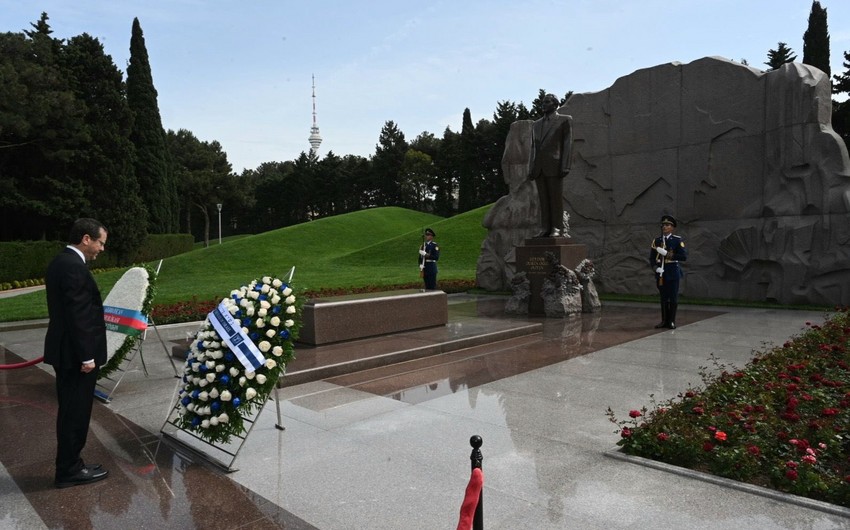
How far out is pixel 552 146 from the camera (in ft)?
38.1

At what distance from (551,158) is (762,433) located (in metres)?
8.24

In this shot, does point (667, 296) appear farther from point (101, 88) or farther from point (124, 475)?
point (101, 88)

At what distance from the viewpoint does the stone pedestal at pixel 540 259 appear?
11648 millimetres

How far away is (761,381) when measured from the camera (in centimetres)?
552

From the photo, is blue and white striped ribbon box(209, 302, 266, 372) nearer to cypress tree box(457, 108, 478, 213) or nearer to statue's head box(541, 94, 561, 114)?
statue's head box(541, 94, 561, 114)

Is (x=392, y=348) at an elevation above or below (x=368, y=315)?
below

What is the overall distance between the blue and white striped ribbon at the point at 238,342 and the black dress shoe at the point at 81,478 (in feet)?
3.89

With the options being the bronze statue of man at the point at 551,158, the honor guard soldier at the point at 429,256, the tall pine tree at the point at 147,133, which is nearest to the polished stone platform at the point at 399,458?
the bronze statue of man at the point at 551,158

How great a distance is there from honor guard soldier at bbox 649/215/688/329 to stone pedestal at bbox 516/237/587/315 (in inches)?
79.8

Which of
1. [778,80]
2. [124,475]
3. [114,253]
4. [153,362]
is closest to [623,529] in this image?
[124,475]

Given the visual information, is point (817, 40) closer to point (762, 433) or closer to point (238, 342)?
point (762, 433)

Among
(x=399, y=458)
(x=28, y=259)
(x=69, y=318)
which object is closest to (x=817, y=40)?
(x=399, y=458)

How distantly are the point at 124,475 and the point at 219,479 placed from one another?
27.3 inches

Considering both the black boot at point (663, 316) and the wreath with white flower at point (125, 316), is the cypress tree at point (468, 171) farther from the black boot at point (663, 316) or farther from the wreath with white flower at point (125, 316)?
the wreath with white flower at point (125, 316)
